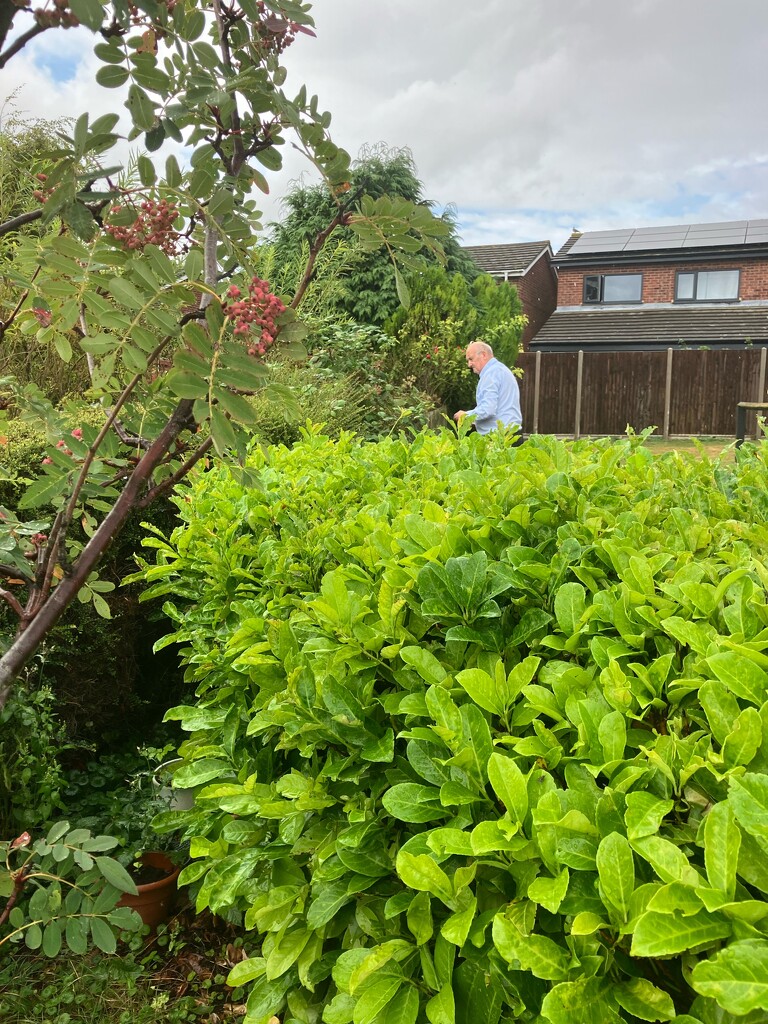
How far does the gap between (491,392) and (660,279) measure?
23327 mm

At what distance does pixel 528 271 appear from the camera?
91.9ft

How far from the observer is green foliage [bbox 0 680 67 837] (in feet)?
8.43

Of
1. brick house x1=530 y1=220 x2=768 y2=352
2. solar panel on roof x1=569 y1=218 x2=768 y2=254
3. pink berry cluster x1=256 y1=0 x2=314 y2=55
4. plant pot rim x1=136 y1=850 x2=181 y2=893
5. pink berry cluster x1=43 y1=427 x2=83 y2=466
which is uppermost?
solar panel on roof x1=569 y1=218 x2=768 y2=254

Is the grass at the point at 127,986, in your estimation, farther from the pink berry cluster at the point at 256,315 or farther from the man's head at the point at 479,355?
the man's head at the point at 479,355

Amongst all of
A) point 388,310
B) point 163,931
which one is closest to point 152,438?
point 163,931

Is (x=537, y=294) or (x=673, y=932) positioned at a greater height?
(x=537, y=294)

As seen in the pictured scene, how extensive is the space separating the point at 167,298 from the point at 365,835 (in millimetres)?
1009

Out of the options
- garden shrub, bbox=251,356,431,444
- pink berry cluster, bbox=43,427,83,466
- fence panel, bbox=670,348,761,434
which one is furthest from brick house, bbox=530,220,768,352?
pink berry cluster, bbox=43,427,83,466

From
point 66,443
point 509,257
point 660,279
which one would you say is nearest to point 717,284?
point 660,279

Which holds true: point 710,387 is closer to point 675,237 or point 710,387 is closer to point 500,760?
point 675,237

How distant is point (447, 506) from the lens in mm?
2033

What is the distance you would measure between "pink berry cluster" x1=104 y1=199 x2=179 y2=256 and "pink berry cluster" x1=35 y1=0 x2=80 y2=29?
394 millimetres

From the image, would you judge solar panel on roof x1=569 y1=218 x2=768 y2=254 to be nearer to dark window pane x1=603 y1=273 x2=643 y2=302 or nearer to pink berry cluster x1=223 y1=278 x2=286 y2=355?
dark window pane x1=603 y1=273 x2=643 y2=302

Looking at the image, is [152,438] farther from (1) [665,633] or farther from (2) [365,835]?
(1) [665,633]
